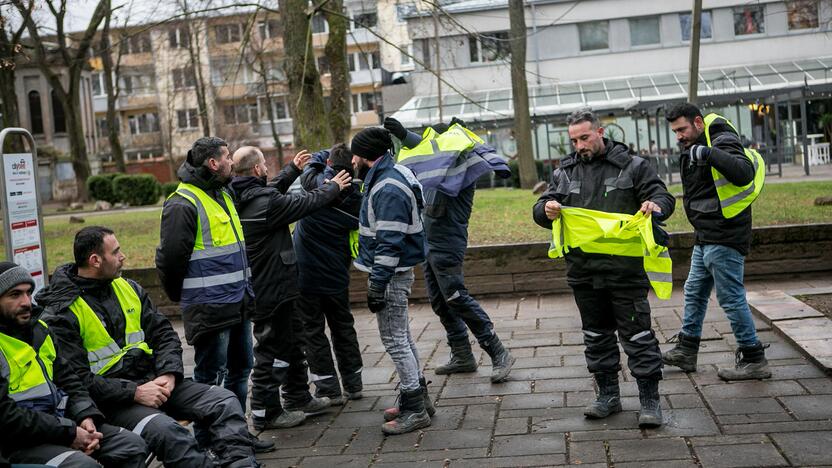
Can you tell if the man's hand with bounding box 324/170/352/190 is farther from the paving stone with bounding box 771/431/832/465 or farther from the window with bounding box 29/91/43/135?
the window with bounding box 29/91/43/135

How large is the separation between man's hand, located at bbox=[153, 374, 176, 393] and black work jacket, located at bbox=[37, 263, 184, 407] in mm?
23

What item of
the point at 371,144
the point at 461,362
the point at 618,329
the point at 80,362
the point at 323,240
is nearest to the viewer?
the point at 80,362

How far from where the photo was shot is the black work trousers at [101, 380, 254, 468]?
4918 mm

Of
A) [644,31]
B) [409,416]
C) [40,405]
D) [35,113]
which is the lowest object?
[409,416]

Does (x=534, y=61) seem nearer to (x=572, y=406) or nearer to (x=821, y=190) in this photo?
(x=821, y=190)

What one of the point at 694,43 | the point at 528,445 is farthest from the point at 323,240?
the point at 694,43

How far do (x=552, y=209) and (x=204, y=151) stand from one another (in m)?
2.18

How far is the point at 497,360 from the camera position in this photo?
24.6 feet

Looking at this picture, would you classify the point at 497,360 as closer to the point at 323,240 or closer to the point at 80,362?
the point at 323,240

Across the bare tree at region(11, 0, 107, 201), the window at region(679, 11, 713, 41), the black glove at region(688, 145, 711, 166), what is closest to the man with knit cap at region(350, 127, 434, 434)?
the black glove at region(688, 145, 711, 166)

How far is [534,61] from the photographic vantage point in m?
48.2

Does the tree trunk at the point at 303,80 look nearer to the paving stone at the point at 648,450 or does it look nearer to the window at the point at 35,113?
the paving stone at the point at 648,450

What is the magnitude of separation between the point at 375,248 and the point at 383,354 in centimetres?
263

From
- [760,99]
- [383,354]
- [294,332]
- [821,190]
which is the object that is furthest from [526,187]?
[294,332]
